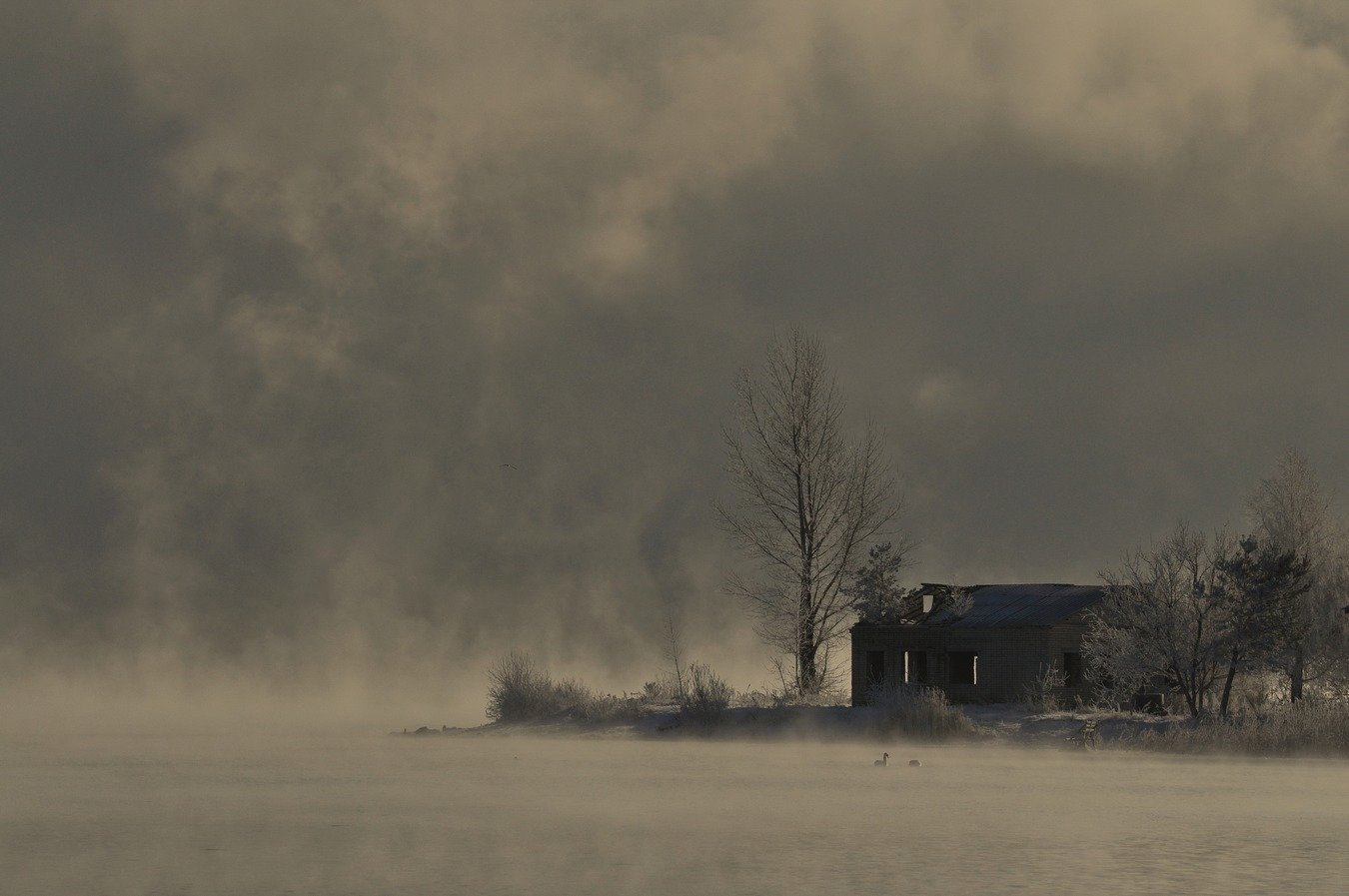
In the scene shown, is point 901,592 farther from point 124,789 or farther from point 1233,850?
point 1233,850

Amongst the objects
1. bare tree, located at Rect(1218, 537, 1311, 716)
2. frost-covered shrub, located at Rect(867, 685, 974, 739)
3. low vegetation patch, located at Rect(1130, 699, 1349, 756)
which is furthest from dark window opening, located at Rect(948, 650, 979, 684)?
low vegetation patch, located at Rect(1130, 699, 1349, 756)

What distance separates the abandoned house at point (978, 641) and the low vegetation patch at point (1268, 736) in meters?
11.0

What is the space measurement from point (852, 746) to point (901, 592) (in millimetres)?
14716

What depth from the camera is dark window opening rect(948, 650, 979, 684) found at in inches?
2258

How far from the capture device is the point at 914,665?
57781mm

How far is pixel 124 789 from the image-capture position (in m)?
30.4

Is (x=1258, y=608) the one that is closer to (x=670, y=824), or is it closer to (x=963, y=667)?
(x=963, y=667)

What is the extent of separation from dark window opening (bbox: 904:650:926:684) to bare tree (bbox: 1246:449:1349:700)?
35.9 feet

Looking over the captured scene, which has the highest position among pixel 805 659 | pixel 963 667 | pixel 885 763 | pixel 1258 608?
pixel 1258 608

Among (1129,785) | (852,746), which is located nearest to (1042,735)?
(852,746)

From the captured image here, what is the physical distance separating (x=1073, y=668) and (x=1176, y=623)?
361 inches

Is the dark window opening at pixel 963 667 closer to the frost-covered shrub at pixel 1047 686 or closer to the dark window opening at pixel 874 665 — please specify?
the dark window opening at pixel 874 665

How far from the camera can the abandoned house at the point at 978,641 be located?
179 ft

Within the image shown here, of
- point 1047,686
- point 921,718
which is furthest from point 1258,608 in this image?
point 1047,686
